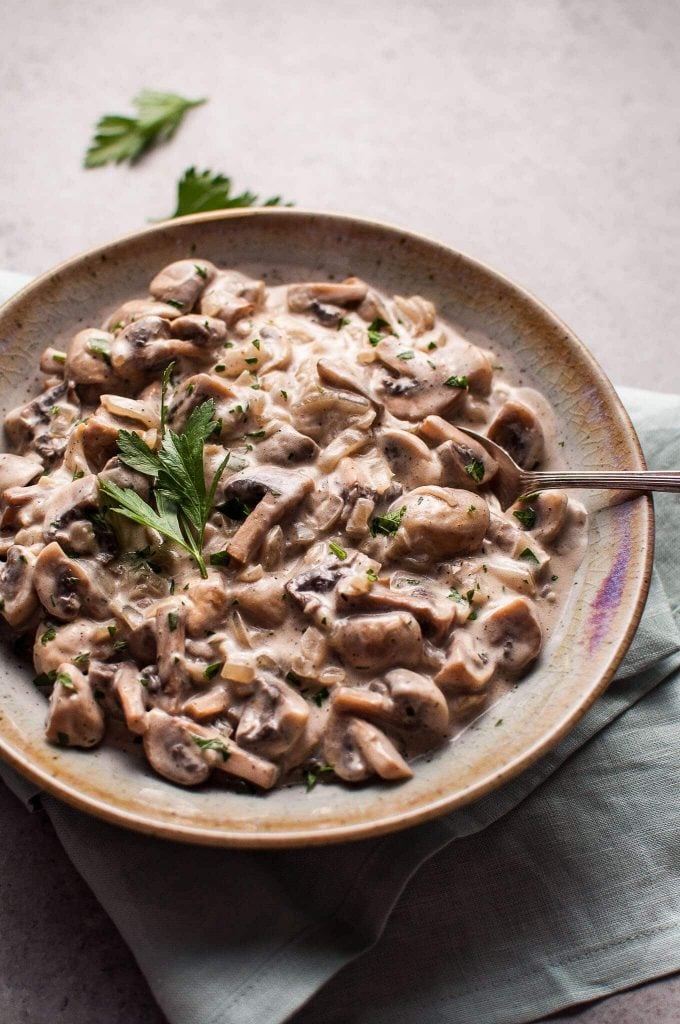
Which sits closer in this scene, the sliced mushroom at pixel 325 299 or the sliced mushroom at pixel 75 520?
the sliced mushroom at pixel 75 520

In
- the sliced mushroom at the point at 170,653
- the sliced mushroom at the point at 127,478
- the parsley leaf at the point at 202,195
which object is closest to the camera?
the sliced mushroom at the point at 170,653

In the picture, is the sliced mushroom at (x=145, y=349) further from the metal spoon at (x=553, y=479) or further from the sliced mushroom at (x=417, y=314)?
the metal spoon at (x=553, y=479)

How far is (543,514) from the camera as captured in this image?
16.7ft

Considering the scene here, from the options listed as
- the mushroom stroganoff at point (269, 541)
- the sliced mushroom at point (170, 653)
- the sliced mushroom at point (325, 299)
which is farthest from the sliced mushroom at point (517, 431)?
the sliced mushroom at point (170, 653)

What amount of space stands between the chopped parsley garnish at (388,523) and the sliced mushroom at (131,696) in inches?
47.9

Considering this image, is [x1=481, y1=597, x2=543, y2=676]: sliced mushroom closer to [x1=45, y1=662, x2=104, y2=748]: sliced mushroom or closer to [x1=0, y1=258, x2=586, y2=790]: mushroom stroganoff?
[x1=0, y1=258, x2=586, y2=790]: mushroom stroganoff

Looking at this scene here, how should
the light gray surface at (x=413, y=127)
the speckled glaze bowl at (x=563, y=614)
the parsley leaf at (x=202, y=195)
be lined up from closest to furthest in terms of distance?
A: the speckled glaze bowl at (x=563, y=614)
the parsley leaf at (x=202, y=195)
the light gray surface at (x=413, y=127)

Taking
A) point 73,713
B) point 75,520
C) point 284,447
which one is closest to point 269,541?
point 284,447

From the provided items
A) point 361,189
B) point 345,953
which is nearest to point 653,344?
point 361,189

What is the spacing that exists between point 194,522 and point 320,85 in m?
4.29

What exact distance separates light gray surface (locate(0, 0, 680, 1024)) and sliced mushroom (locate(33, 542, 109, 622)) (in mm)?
3012

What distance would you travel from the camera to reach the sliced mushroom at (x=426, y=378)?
5.21 meters

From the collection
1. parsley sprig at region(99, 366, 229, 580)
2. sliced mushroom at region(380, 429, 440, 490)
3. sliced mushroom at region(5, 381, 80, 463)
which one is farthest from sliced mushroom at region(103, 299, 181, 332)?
sliced mushroom at region(380, 429, 440, 490)

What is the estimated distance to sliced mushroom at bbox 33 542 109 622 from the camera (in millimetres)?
4609
